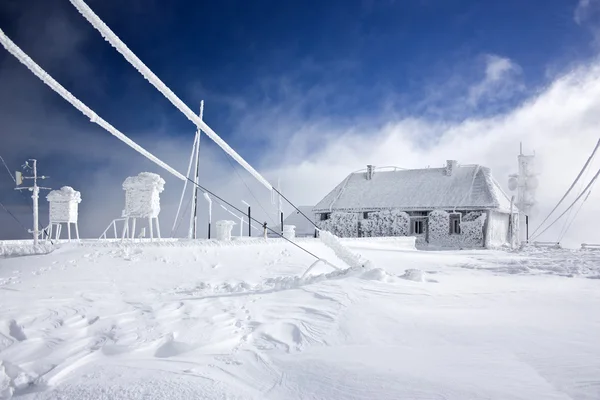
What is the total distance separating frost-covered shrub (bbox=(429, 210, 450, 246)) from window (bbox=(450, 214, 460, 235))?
31cm

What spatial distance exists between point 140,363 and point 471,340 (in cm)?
337

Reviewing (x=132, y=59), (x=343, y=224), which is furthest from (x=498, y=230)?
(x=132, y=59)

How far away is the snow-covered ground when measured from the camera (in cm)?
342

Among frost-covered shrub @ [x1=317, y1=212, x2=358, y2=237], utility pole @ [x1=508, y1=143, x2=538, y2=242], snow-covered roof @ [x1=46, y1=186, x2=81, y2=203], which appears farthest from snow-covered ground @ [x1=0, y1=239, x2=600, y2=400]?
utility pole @ [x1=508, y1=143, x2=538, y2=242]

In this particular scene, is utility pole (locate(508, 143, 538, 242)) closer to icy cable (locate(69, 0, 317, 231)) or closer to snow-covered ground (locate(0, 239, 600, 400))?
snow-covered ground (locate(0, 239, 600, 400))

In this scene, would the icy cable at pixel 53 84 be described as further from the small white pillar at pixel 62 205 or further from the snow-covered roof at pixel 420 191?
the snow-covered roof at pixel 420 191

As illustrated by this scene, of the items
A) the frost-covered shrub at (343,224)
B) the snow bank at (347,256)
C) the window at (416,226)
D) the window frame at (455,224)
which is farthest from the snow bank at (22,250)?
the window frame at (455,224)

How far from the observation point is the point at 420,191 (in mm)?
28453

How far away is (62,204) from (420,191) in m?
22.3

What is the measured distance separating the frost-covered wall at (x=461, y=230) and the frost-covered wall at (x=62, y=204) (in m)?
21.2

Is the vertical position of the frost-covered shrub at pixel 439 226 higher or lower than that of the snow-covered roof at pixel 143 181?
lower

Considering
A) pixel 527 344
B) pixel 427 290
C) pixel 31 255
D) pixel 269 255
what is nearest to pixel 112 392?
pixel 527 344

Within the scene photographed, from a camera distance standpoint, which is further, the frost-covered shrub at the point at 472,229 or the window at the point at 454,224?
the window at the point at 454,224

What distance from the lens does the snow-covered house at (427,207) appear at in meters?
26.1
